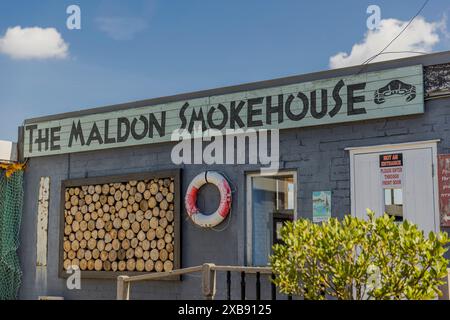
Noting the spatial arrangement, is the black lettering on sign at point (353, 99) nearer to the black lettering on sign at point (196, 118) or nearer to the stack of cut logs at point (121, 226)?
the black lettering on sign at point (196, 118)

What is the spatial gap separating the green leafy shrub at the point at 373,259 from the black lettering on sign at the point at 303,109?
390 centimetres

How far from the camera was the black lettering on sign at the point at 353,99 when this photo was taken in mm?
9203

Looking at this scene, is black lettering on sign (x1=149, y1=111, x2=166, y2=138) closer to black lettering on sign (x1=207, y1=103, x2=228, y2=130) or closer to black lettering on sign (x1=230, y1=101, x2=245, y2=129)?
black lettering on sign (x1=207, y1=103, x2=228, y2=130)

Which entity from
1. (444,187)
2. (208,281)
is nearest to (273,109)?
(444,187)

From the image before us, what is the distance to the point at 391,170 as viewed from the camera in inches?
353

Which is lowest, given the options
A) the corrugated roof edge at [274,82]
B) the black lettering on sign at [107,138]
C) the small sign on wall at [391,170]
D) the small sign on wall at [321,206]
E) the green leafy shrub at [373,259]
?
the green leafy shrub at [373,259]

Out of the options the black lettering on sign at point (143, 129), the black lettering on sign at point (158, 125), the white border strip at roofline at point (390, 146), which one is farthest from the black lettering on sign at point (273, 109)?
the black lettering on sign at point (143, 129)

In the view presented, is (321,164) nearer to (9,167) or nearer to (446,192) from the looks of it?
(446,192)

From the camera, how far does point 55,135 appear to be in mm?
12594

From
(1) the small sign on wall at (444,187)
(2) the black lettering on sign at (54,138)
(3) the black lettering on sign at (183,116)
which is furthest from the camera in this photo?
(2) the black lettering on sign at (54,138)

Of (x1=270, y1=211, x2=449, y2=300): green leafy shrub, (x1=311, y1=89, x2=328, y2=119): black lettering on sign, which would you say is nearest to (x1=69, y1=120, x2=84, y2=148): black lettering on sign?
(x1=311, y1=89, x2=328, y2=119): black lettering on sign
